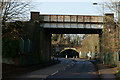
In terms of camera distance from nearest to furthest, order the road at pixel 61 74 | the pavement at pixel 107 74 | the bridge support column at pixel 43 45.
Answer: the pavement at pixel 107 74
the road at pixel 61 74
the bridge support column at pixel 43 45

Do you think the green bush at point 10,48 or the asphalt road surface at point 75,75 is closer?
the asphalt road surface at point 75,75

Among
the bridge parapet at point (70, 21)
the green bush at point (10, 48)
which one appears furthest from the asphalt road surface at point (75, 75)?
the bridge parapet at point (70, 21)

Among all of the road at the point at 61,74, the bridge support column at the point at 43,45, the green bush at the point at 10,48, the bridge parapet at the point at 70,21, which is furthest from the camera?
the bridge parapet at the point at 70,21

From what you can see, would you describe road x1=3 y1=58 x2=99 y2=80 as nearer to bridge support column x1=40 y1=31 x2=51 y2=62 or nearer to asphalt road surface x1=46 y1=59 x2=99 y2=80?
asphalt road surface x1=46 y1=59 x2=99 y2=80

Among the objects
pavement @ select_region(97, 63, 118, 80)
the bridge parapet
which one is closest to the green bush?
pavement @ select_region(97, 63, 118, 80)

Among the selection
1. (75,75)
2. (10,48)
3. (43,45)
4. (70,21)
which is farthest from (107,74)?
(43,45)

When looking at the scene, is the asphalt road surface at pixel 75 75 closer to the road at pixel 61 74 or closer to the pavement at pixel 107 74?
the road at pixel 61 74

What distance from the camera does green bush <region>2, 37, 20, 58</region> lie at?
24000 mm

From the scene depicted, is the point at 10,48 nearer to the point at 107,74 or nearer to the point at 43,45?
the point at 107,74

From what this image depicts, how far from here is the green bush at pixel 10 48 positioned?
24.0 meters

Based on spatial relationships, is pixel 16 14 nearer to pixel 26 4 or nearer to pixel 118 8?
pixel 26 4

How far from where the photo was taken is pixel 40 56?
36.7 m

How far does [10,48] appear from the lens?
81.4 ft

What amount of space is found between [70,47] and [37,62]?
6067 cm
